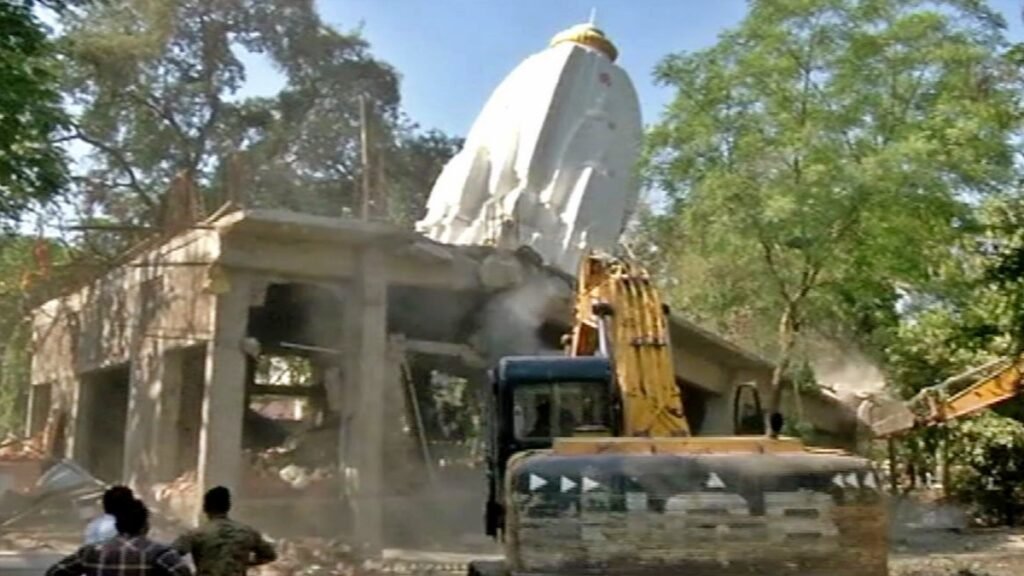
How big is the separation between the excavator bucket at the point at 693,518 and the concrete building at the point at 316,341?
37.0ft

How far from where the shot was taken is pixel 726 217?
18984 mm

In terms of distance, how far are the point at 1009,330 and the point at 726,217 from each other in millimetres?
4952

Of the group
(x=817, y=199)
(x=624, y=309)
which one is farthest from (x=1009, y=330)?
(x=624, y=309)

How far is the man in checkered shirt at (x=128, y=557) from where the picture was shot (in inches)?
223

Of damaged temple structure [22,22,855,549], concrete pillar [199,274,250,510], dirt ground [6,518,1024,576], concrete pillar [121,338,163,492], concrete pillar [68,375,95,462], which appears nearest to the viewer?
dirt ground [6,518,1024,576]

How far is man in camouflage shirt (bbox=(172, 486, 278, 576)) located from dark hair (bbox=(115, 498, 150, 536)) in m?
1.27

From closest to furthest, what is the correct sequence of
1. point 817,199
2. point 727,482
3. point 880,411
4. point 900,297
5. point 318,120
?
1. point 727,482
2. point 817,199
3. point 900,297
4. point 880,411
5. point 318,120

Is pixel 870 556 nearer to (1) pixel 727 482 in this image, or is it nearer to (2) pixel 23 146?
(1) pixel 727 482

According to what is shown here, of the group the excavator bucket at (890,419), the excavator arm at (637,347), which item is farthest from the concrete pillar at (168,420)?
the excavator bucket at (890,419)

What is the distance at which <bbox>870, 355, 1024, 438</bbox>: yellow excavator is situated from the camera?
73.0 feet

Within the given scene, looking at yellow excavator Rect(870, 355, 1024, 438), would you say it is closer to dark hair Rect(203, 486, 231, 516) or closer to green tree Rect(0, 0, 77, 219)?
green tree Rect(0, 0, 77, 219)

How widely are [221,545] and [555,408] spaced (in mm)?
4617

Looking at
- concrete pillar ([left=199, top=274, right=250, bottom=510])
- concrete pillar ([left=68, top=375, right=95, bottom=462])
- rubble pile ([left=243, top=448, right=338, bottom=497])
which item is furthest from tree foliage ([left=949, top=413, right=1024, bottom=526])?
concrete pillar ([left=68, top=375, right=95, bottom=462])

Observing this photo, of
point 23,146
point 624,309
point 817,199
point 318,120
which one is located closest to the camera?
point 624,309
